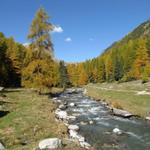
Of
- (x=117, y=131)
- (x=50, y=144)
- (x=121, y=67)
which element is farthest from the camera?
(x=121, y=67)

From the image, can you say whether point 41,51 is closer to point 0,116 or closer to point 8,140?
point 0,116

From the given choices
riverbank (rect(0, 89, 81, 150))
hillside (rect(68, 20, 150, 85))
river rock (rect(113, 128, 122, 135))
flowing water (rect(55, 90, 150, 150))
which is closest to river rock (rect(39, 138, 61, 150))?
riverbank (rect(0, 89, 81, 150))

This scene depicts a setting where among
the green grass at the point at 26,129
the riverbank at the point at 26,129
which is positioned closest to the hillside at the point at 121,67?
the riverbank at the point at 26,129

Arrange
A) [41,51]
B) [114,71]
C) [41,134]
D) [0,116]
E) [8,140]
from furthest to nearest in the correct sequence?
[114,71]
[41,51]
[0,116]
[41,134]
[8,140]

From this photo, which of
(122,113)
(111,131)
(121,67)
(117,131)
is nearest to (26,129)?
(111,131)

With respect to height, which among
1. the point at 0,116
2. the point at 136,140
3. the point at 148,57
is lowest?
the point at 136,140

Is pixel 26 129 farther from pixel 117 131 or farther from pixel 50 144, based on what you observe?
pixel 117 131

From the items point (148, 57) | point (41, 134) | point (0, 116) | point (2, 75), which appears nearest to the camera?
point (41, 134)

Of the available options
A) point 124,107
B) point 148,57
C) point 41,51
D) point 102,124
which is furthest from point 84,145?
point 148,57

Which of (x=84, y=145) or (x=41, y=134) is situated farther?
(x=41, y=134)

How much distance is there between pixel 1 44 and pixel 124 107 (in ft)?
142

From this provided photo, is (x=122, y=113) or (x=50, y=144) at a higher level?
(x=122, y=113)

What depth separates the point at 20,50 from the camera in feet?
259

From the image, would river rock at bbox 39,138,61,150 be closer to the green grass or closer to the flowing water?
the green grass
